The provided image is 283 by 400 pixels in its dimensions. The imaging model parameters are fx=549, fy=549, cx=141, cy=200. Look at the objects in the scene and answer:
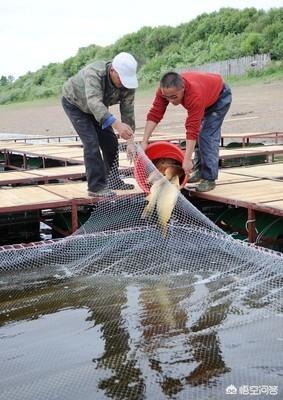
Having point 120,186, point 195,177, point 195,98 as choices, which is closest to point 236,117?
point 195,177

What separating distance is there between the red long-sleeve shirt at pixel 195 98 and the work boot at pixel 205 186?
764mm

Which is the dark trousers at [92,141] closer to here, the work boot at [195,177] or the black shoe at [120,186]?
the black shoe at [120,186]

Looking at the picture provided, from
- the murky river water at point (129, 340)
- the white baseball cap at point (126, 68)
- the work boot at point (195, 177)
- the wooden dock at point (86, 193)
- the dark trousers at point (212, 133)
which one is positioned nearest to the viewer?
the murky river water at point (129, 340)

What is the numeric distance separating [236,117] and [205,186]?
14.3m

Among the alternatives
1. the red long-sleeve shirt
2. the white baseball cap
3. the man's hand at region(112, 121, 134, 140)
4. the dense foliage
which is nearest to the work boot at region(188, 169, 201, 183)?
the red long-sleeve shirt

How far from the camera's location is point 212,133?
17.9 feet

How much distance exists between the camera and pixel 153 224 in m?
4.96

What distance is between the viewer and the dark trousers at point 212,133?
17.9 ft

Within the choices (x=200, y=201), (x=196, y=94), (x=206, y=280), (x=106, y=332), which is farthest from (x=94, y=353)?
(x=200, y=201)

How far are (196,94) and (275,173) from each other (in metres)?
2.10

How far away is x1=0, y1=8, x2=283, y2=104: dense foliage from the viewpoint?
32.6 m

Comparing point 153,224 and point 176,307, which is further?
point 153,224

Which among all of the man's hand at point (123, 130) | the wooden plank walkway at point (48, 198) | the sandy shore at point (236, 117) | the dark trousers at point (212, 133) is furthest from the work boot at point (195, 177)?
the sandy shore at point (236, 117)

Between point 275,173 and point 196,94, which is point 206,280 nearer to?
point 196,94
